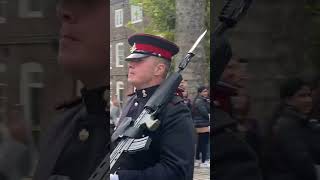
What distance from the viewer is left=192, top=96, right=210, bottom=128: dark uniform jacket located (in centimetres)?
211

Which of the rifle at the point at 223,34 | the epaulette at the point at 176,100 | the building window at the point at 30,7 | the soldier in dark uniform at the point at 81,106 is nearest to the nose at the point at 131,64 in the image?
the soldier in dark uniform at the point at 81,106

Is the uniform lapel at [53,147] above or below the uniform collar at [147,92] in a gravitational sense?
below

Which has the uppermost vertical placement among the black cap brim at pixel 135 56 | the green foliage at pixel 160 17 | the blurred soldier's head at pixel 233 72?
the green foliage at pixel 160 17

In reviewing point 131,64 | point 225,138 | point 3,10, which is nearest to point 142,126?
point 131,64

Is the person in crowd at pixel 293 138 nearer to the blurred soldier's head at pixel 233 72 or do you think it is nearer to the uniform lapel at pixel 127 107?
the blurred soldier's head at pixel 233 72

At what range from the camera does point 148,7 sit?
211 centimetres

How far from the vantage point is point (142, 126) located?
7.02ft

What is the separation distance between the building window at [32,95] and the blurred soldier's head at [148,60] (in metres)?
0.45

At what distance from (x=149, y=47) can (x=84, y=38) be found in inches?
12.2

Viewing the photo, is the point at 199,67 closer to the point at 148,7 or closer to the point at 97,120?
the point at 148,7

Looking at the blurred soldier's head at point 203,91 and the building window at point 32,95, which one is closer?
the blurred soldier's head at point 203,91

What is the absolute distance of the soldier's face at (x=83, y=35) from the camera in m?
2.16

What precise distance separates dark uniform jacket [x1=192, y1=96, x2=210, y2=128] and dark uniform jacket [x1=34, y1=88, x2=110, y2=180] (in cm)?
41

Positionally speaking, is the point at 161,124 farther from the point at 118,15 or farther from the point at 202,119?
the point at 118,15
